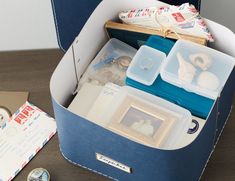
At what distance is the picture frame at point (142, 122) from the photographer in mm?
1021

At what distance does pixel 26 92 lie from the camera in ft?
4.22

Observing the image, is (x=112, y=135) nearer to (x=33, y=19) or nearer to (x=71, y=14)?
(x=71, y=14)

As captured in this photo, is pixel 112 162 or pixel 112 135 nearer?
pixel 112 135

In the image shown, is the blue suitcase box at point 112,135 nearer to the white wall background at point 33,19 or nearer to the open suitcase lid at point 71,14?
the open suitcase lid at point 71,14

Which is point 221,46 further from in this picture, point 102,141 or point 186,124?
point 102,141

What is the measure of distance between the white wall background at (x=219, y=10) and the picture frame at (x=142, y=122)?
1.89 ft

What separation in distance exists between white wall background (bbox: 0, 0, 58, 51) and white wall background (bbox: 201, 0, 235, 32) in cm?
46

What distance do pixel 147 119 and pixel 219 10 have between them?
2.09ft

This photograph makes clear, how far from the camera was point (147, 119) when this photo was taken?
105 cm

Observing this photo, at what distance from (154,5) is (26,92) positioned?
37 centimetres

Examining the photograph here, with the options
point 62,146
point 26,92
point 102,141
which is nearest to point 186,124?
point 102,141

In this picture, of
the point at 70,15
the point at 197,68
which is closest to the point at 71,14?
the point at 70,15

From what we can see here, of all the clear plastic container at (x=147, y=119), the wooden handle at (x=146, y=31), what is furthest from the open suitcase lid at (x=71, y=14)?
the clear plastic container at (x=147, y=119)

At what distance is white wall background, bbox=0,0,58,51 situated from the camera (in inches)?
63.8
